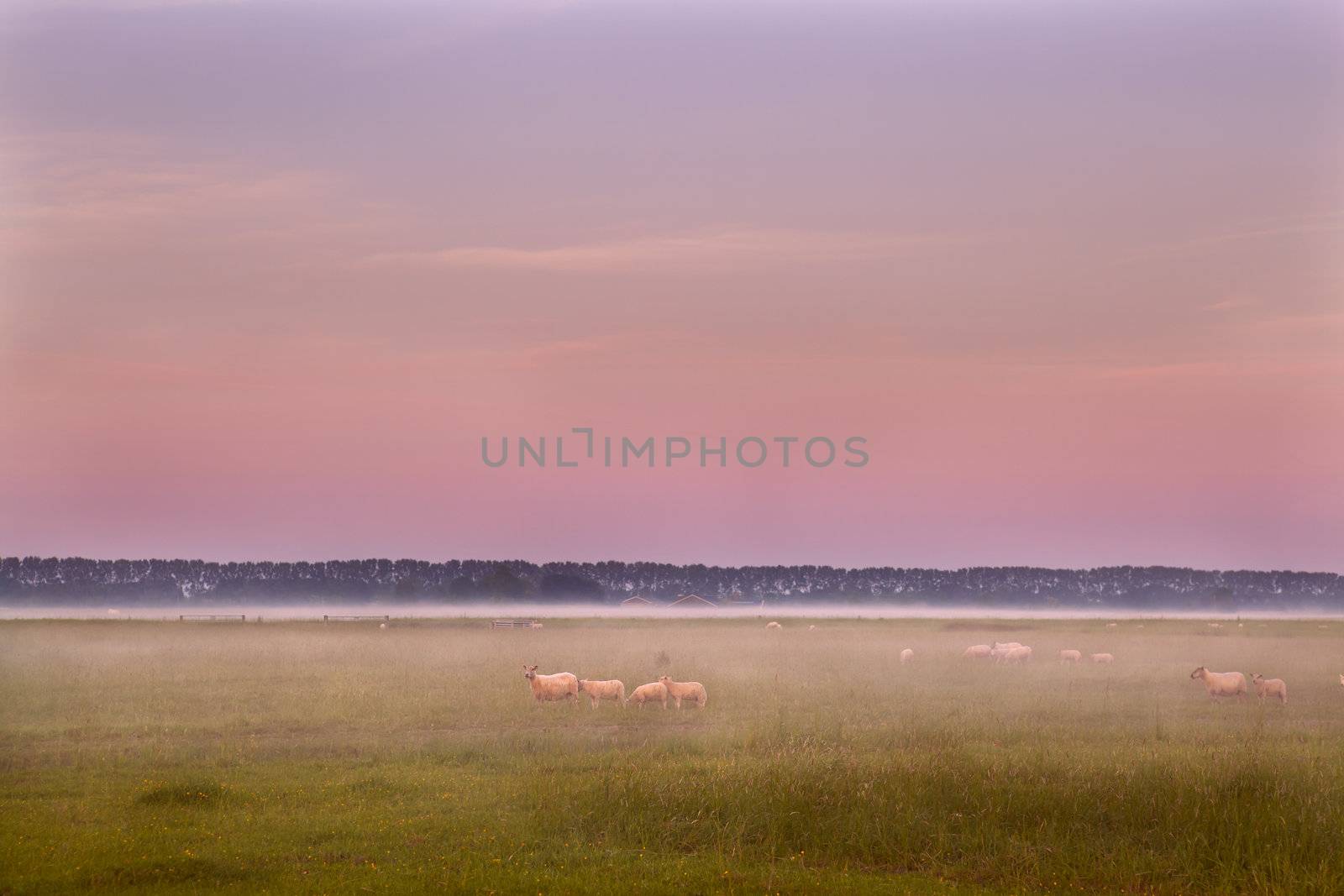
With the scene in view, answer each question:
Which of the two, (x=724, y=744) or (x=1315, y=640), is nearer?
(x=724, y=744)

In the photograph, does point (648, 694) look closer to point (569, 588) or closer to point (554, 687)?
point (554, 687)

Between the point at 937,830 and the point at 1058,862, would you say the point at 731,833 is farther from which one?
the point at 1058,862

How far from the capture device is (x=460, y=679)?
→ 38.8 metres

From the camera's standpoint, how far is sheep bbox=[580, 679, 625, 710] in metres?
32.0

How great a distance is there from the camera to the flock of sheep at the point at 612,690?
32000 millimetres

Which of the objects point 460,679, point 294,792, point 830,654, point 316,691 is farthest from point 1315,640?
point 294,792

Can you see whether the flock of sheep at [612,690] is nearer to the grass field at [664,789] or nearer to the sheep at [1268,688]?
the grass field at [664,789]

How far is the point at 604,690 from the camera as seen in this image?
32344 millimetres

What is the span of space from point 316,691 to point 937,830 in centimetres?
2423

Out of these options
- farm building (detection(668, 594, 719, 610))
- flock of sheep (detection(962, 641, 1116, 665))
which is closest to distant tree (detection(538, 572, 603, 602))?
farm building (detection(668, 594, 719, 610))

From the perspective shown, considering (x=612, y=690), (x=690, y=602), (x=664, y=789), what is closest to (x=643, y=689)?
(x=612, y=690)

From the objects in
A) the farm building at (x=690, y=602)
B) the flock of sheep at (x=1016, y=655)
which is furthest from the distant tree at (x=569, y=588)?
the flock of sheep at (x=1016, y=655)

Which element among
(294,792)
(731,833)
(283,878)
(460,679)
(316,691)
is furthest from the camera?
(460,679)

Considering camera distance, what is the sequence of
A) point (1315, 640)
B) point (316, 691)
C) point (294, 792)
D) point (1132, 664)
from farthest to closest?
1. point (1315, 640)
2. point (1132, 664)
3. point (316, 691)
4. point (294, 792)
